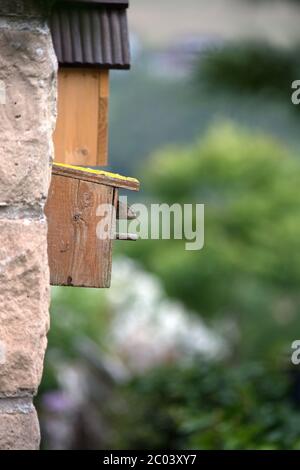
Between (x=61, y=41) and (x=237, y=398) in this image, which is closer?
(x=61, y=41)

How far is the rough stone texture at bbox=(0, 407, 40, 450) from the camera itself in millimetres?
1620

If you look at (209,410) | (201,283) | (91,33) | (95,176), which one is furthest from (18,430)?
(201,283)

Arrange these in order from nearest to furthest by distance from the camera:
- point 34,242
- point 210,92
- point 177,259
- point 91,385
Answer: point 34,242, point 210,92, point 91,385, point 177,259

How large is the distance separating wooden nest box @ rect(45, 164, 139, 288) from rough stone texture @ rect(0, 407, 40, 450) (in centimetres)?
26

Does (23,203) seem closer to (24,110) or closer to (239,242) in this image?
(24,110)

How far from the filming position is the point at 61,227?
1.75 m

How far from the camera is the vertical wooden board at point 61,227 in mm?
1745

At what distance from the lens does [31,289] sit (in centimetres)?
162

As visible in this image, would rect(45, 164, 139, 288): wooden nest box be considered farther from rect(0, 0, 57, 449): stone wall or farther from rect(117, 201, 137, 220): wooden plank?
rect(0, 0, 57, 449): stone wall

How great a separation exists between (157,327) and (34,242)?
4604 millimetres

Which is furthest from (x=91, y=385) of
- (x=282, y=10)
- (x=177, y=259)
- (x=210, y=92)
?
(x=282, y=10)

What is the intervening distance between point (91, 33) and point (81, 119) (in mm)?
197

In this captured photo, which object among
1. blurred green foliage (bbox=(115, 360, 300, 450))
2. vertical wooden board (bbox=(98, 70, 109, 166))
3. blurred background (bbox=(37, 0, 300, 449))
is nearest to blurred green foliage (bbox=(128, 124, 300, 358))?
blurred background (bbox=(37, 0, 300, 449))
